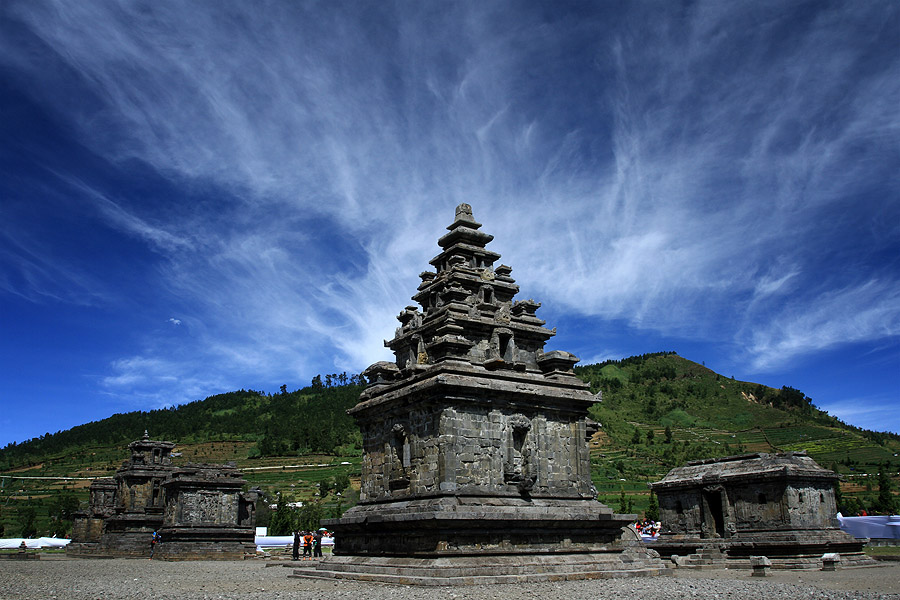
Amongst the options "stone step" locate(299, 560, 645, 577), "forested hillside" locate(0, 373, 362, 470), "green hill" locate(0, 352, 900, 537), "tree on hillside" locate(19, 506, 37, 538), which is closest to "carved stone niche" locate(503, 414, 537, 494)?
"stone step" locate(299, 560, 645, 577)

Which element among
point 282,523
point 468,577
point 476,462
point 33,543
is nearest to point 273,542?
point 282,523

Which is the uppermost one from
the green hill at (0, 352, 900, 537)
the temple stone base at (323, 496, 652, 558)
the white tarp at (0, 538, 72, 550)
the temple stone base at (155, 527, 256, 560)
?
the green hill at (0, 352, 900, 537)

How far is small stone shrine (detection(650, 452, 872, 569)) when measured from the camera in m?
28.9

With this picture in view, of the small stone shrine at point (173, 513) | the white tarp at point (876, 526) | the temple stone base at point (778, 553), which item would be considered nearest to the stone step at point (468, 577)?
the temple stone base at point (778, 553)

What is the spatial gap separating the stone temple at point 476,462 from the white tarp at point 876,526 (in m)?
22.8

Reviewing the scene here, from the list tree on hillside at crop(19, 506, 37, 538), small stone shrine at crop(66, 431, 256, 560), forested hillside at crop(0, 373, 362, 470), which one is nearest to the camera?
small stone shrine at crop(66, 431, 256, 560)

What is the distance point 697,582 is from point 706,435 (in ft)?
347

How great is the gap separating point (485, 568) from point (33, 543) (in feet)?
163

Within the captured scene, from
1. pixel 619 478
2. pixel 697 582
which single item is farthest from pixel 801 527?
pixel 619 478

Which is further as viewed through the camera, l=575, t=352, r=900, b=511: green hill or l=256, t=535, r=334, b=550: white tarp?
l=575, t=352, r=900, b=511: green hill

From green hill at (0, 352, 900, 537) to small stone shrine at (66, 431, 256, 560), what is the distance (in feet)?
97.2

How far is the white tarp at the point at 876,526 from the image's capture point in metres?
38.8

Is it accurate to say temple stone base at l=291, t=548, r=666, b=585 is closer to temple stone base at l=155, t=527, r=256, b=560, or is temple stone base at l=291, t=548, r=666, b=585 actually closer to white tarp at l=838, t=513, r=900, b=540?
temple stone base at l=155, t=527, r=256, b=560

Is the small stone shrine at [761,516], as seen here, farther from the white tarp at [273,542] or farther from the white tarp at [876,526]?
the white tarp at [273,542]
